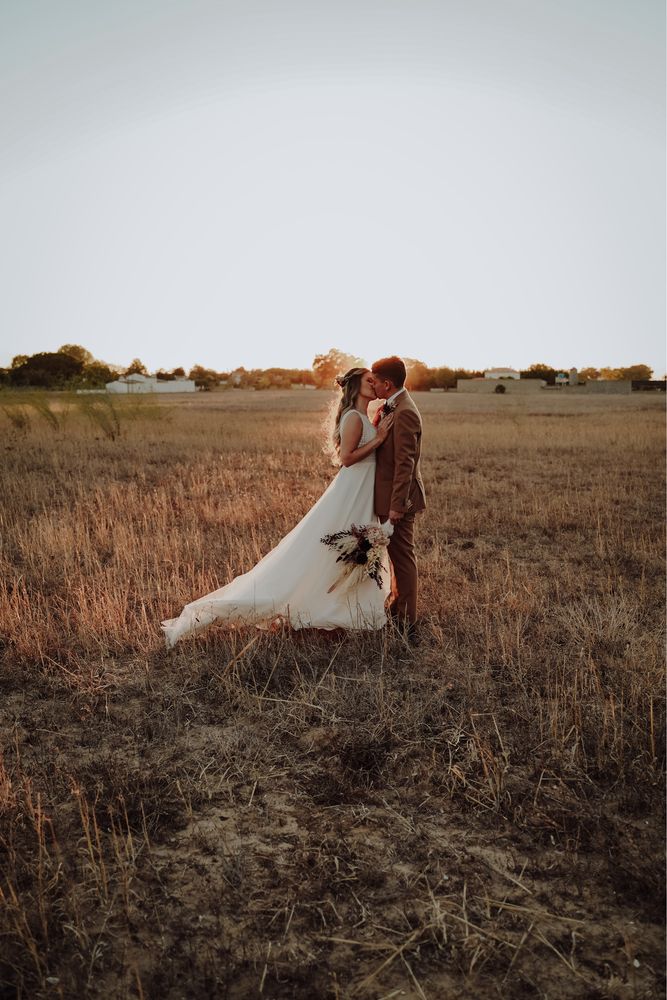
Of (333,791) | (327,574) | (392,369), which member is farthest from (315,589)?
(333,791)

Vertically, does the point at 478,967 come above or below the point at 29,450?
below

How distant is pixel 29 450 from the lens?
1758 cm

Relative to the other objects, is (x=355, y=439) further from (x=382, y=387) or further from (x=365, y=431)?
(x=382, y=387)

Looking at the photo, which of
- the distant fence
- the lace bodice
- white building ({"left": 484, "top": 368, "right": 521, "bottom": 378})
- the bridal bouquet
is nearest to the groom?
the lace bodice

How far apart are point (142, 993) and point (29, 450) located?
17060mm

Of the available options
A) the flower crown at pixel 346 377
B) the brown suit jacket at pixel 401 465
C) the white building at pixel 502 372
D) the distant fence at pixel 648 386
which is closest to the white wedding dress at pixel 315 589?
the brown suit jacket at pixel 401 465

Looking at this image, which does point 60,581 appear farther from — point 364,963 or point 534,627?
point 364,963

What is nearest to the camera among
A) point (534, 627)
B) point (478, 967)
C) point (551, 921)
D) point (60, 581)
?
point (478, 967)

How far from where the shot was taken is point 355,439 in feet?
18.6

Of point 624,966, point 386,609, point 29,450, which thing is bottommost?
point 624,966

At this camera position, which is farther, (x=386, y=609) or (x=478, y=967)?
(x=386, y=609)

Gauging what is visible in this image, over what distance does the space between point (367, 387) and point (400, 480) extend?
2.78 feet

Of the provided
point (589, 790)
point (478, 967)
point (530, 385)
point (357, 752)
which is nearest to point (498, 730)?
point (589, 790)

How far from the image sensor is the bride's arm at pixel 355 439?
5.60 metres
